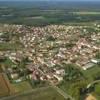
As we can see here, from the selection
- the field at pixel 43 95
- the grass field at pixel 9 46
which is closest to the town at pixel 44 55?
the grass field at pixel 9 46

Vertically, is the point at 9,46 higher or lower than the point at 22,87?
lower

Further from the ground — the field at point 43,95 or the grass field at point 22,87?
the field at point 43,95

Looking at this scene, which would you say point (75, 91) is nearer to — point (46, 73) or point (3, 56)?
point (46, 73)

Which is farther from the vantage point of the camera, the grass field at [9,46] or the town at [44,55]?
the grass field at [9,46]

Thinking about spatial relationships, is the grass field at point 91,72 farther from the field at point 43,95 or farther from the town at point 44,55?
the field at point 43,95

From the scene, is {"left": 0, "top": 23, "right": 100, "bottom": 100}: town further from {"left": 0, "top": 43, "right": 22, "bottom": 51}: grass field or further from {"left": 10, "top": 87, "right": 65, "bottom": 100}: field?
{"left": 10, "top": 87, "right": 65, "bottom": 100}: field

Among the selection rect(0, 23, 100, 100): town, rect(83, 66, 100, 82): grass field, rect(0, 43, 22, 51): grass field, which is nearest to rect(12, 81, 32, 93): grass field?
rect(0, 23, 100, 100): town

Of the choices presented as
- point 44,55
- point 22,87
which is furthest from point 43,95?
point 44,55

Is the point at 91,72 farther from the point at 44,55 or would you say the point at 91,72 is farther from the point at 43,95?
the point at 43,95
